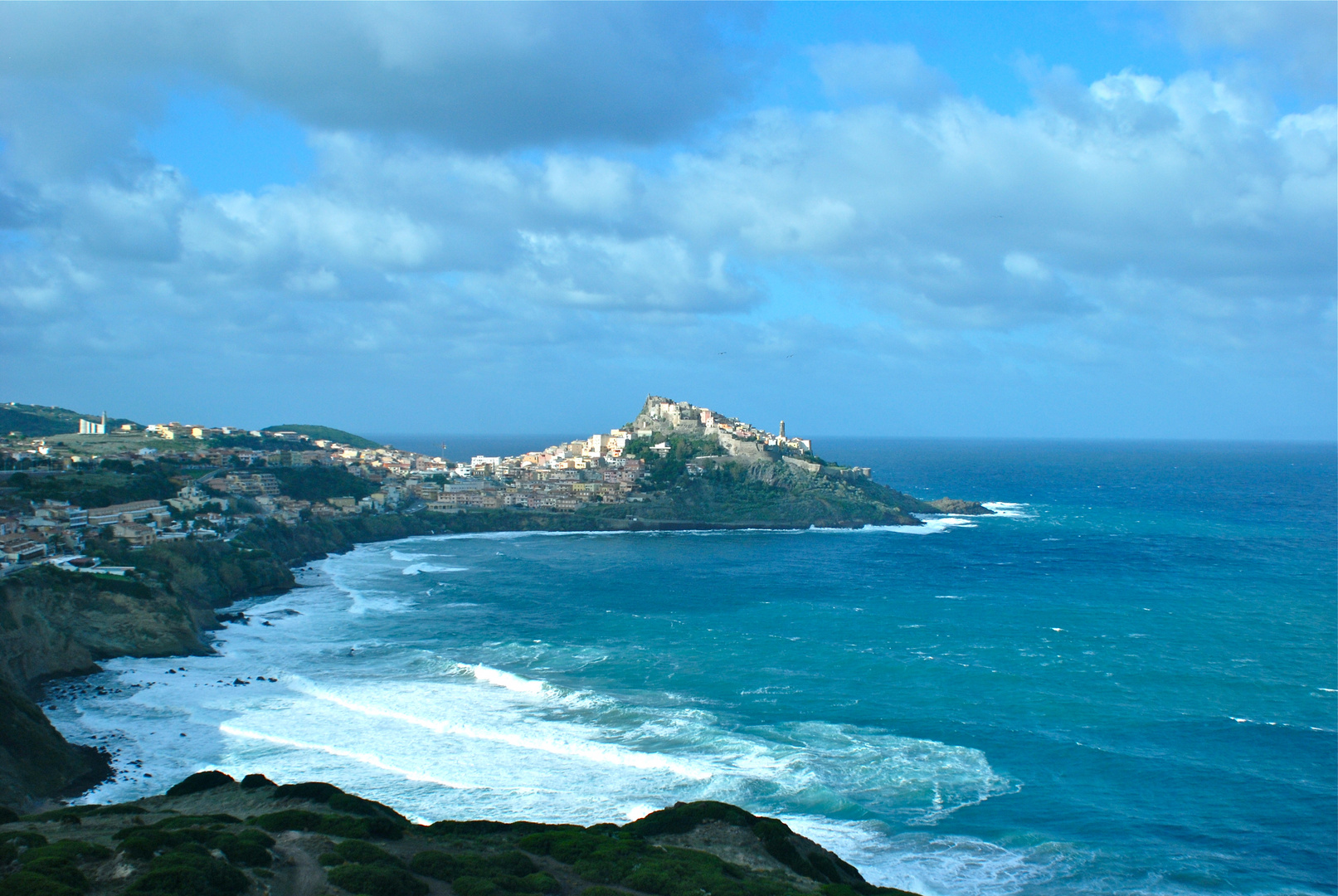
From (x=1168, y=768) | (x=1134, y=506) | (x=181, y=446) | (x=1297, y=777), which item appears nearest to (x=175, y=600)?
(x=1168, y=768)

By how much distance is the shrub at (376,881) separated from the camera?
46.0 ft

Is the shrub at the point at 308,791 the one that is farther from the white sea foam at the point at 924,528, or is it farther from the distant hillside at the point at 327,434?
the distant hillside at the point at 327,434

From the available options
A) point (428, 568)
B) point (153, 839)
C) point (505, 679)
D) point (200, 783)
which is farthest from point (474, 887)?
point (428, 568)

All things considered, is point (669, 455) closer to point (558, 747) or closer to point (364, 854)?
point (558, 747)

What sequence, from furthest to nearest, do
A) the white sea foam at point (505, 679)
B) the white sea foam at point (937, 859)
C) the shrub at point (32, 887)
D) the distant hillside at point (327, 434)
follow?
the distant hillside at point (327, 434) → the white sea foam at point (505, 679) → the white sea foam at point (937, 859) → the shrub at point (32, 887)

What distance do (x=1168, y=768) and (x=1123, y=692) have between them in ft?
23.5

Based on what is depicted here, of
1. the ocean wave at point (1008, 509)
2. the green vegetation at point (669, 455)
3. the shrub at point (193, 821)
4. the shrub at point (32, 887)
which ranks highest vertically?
the green vegetation at point (669, 455)

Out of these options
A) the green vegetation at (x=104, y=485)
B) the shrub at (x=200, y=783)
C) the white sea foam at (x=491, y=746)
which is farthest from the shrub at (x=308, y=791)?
the green vegetation at (x=104, y=485)

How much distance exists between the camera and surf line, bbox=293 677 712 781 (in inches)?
942

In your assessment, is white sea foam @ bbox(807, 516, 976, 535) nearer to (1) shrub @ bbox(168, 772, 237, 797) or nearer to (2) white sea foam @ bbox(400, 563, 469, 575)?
(2) white sea foam @ bbox(400, 563, 469, 575)

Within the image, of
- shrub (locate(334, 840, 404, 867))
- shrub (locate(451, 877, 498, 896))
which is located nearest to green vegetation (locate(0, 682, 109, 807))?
shrub (locate(334, 840, 404, 867))

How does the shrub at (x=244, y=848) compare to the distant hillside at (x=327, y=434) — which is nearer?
the shrub at (x=244, y=848)

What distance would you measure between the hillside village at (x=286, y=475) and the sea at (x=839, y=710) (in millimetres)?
11234

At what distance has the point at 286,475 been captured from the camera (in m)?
85.5
